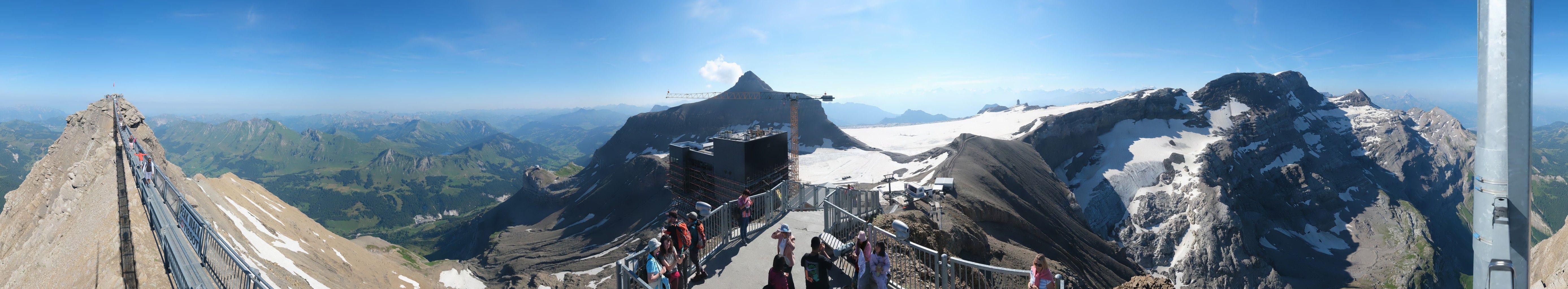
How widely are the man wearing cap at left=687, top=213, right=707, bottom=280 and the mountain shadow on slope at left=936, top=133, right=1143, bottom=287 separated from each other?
15.1 m

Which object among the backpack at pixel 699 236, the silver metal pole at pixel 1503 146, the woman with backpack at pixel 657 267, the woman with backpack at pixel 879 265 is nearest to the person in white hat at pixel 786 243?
the woman with backpack at pixel 879 265

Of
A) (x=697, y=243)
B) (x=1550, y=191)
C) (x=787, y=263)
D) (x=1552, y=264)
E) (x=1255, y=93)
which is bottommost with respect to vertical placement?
(x=1550, y=191)

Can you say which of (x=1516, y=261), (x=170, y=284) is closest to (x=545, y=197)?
(x=170, y=284)

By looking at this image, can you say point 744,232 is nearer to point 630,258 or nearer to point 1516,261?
point 630,258

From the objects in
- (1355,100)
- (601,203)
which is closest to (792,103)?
(601,203)

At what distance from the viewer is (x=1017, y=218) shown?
3847 centimetres

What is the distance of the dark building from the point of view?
33156mm

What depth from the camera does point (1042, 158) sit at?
80250 millimetres

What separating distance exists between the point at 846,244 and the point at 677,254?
4268 mm

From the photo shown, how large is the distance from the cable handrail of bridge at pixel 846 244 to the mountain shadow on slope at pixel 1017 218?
7.62m

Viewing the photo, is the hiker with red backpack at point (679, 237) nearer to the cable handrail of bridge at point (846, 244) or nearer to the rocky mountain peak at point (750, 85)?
the cable handrail of bridge at point (846, 244)

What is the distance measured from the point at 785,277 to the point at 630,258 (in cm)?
276

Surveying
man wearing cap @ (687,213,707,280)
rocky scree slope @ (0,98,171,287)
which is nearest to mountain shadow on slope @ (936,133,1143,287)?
man wearing cap @ (687,213,707,280)

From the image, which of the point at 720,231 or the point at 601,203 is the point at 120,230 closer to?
the point at 720,231
